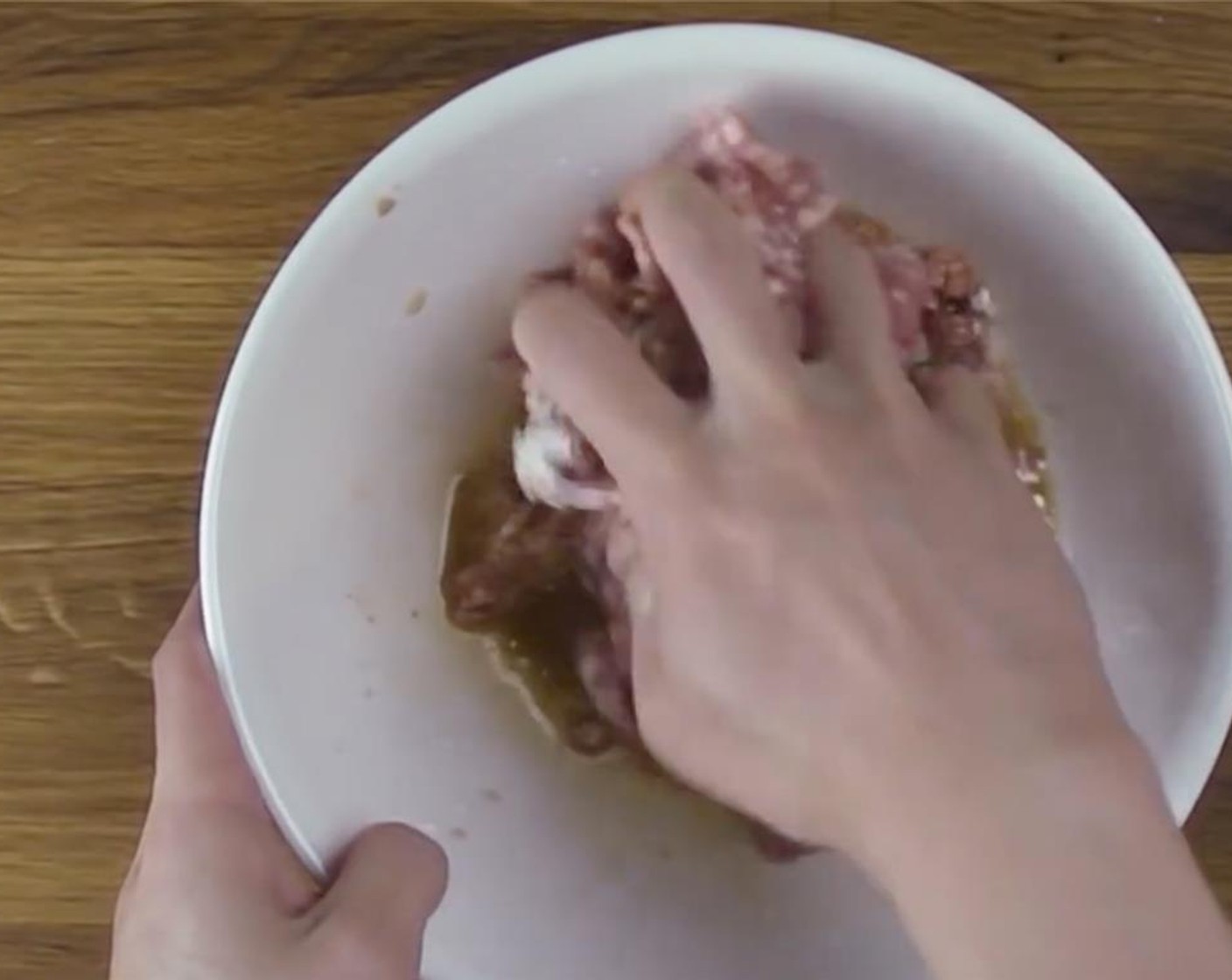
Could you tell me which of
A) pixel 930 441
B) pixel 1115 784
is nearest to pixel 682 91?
pixel 930 441

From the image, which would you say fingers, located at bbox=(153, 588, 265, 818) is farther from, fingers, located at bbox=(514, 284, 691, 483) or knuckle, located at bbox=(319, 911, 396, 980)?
fingers, located at bbox=(514, 284, 691, 483)

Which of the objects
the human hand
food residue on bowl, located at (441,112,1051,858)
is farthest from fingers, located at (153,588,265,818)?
food residue on bowl, located at (441,112,1051,858)

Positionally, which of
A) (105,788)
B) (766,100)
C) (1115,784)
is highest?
(766,100)

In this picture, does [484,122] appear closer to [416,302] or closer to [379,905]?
[416,302]

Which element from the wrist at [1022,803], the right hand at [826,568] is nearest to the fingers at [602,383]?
the right hand at [826,568]

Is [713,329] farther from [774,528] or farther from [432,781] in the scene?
[432,781]

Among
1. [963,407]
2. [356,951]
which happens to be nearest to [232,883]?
[356,951]
